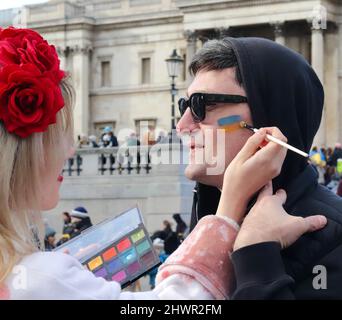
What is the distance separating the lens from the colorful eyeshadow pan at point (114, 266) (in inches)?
123

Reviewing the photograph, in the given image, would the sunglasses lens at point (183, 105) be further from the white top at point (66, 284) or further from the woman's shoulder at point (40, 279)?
the woman's shoulder at point (40, 279)

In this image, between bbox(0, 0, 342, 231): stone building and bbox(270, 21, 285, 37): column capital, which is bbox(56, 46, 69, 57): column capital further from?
bbox(270, 21, 285, 37): column capital

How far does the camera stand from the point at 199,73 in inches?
118

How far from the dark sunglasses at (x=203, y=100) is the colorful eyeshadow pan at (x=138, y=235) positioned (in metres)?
0.57

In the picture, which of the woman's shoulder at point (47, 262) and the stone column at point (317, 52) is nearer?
the woman's shoulder at point (47, 262)

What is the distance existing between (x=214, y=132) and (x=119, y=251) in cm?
65

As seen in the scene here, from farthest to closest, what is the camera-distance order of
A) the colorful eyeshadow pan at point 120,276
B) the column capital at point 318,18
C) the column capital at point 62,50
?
the column capital at point 62,50 < the column capital at point 318,18 < the colorful eyeshadow pan at point 120,276

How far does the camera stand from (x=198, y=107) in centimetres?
287

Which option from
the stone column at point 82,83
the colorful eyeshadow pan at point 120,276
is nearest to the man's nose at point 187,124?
the colorful eyeshadow pan at point 120,276

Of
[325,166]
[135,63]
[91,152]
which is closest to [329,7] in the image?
[135,63]

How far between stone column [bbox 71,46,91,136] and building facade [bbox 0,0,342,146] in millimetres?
56

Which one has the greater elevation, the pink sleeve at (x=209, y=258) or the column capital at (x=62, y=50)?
the column capital at (x=62, y=50)

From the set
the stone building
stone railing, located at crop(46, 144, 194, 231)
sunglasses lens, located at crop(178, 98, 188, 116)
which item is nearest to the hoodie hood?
sunglasses lens, located at crop(178, 98, 188, 116)
